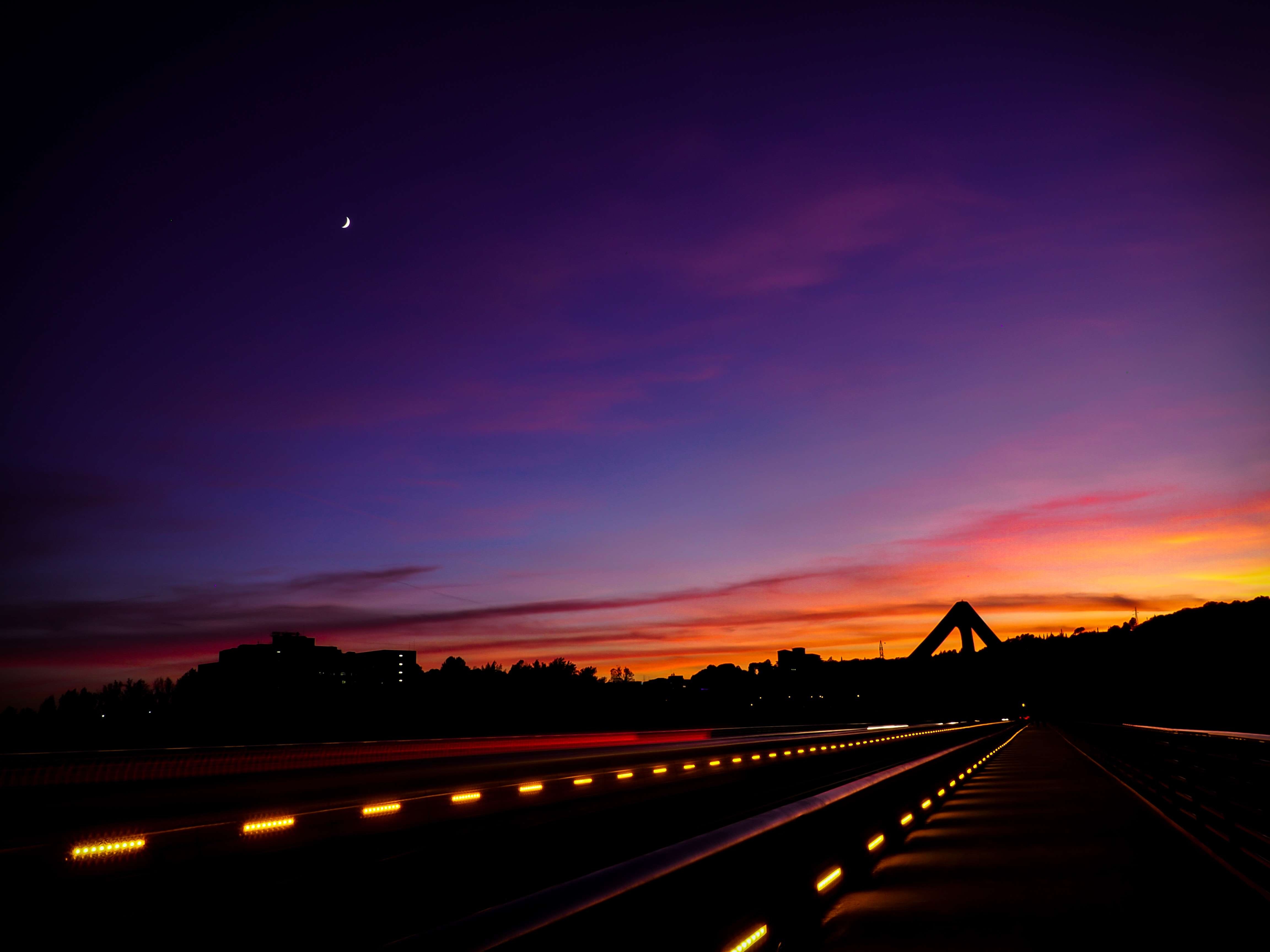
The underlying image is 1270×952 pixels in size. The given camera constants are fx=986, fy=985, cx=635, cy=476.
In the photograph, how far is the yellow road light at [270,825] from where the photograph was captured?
607 inches

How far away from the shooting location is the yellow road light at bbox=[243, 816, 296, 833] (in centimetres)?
1541

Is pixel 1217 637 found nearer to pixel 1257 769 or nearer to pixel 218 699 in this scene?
pixel 1257 769

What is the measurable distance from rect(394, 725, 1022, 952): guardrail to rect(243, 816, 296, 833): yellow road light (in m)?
10.2

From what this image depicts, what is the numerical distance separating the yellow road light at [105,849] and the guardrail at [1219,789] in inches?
516

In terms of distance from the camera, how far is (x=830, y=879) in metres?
8.12

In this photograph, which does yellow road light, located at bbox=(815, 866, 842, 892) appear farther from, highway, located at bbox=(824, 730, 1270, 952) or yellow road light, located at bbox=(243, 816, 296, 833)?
yellow road light, located at bbox=(243, 816, 296, 833)

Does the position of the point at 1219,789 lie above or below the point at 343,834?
above

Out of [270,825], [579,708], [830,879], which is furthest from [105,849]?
[579,708]

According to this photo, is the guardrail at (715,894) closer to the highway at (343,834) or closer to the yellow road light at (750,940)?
the yellow road light at (750,940)

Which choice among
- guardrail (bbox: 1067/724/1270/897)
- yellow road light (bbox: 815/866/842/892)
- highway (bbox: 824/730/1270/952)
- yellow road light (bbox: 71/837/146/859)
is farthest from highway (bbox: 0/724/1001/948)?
guardrail (bbox: 1067/724/1270/897)

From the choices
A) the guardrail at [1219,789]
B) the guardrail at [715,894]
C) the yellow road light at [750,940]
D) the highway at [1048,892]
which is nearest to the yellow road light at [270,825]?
the highway at [1048,892]

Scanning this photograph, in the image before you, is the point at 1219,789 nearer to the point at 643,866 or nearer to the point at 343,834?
the point at 643,866

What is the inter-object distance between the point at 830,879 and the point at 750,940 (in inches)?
123

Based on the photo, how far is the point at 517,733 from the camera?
60.7 meters
